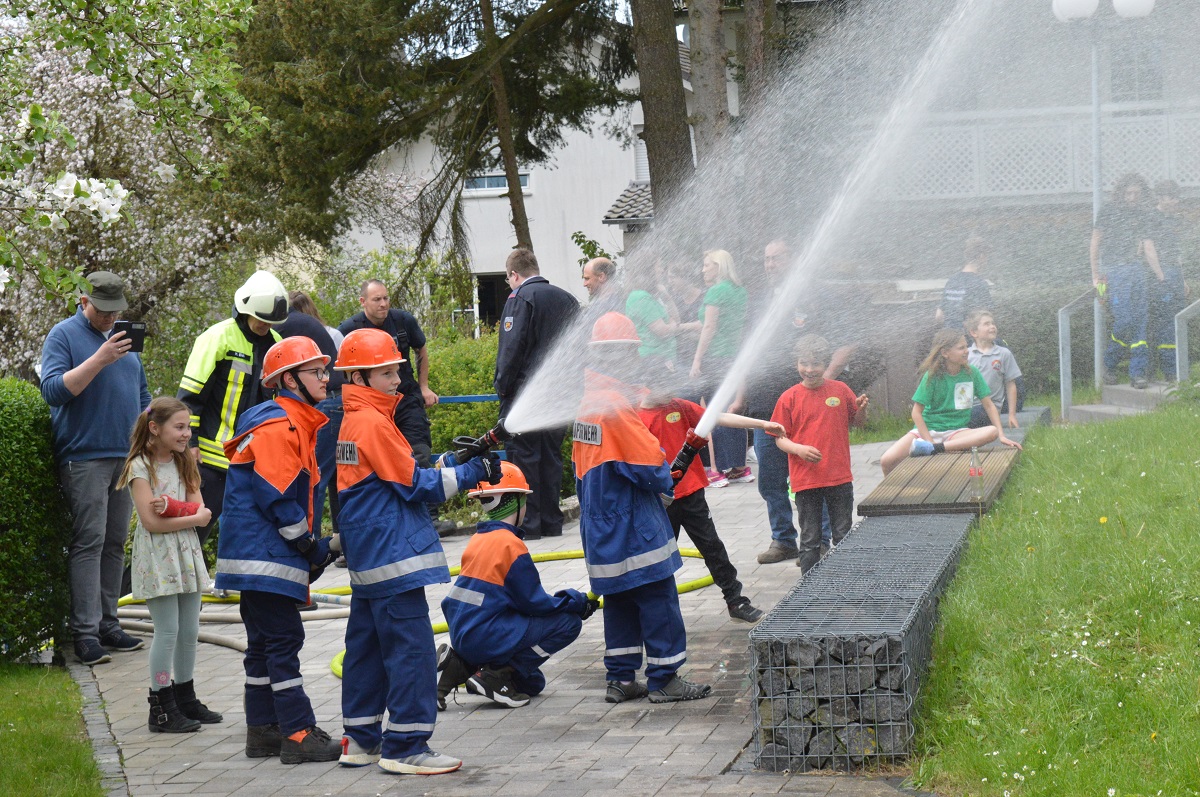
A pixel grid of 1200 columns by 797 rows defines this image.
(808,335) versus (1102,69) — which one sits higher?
(1102,69)

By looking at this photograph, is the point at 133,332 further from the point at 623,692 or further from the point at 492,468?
the point at 623,692

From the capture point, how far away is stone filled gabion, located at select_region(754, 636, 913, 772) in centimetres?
489

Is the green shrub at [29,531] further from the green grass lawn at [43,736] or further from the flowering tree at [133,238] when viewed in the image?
the flowering tree at [133,238]

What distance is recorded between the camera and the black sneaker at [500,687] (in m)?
6.27

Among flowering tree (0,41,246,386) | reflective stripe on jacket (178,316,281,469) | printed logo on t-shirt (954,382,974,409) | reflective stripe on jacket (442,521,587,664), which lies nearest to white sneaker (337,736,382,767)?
reflective stripe on jacket (442,521,587,664)

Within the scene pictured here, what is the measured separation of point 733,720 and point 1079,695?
1.47 m

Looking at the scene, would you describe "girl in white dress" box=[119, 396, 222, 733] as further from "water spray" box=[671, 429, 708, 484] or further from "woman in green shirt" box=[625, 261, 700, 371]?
"woman in green shirt" box=[625, 261, 700, 371]

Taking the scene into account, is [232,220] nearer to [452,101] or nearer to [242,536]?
[452,101]

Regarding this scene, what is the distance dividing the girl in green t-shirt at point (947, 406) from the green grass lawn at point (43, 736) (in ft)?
18.6

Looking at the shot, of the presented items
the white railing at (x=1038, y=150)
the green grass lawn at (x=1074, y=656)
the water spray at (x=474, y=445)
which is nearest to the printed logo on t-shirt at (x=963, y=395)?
the green grass lawn at (x=1074, y=656)

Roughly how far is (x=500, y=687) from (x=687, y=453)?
1.39 meters

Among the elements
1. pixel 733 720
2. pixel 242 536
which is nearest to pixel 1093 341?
pixel 733 720

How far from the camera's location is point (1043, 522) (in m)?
7.19

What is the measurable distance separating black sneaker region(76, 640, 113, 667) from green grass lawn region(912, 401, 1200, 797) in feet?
15.3
